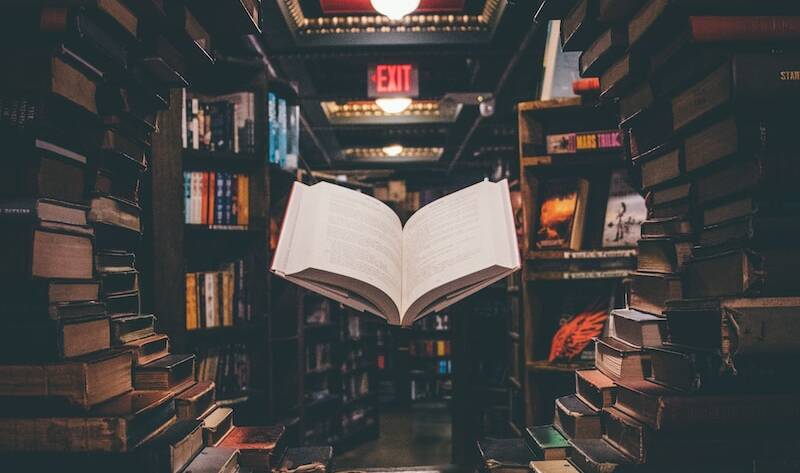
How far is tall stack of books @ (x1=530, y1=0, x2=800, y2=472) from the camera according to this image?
2.25 feet

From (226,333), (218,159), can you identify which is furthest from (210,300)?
(218,159)

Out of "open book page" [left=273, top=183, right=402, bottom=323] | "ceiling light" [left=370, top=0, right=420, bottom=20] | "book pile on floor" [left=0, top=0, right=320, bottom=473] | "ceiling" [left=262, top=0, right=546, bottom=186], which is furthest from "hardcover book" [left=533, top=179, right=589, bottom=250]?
"book pile on floor" [left=0, top=0, right=320, bottom=473]

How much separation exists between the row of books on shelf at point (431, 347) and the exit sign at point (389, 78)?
322cm

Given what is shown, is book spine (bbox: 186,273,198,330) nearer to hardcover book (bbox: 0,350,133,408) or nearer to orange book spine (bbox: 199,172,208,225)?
orange book spine (bbox: 199,172,208,225)

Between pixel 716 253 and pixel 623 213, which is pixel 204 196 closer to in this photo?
pixel 623 213

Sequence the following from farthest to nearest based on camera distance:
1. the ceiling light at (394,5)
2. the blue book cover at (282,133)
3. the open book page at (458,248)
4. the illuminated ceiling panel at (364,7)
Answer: the illuminated ceiling panel at (364,7), the blue book cover at (282,133), the ceiling light at (394,5), the open book page at (458,248)

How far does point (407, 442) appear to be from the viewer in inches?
191

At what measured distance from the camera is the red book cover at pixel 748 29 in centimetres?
71

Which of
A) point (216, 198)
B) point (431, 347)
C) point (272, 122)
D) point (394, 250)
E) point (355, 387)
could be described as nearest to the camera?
point (394, 250)

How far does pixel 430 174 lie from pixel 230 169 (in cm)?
519

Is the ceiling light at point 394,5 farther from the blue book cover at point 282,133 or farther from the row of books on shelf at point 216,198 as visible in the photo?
the row of books on shelf at point 216,198

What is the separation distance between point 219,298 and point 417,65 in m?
2.34

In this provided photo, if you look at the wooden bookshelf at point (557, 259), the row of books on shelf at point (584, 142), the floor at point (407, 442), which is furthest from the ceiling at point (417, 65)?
the floor at point (407, 442)

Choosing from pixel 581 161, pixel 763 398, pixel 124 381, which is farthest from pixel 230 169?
pixel 763 398
